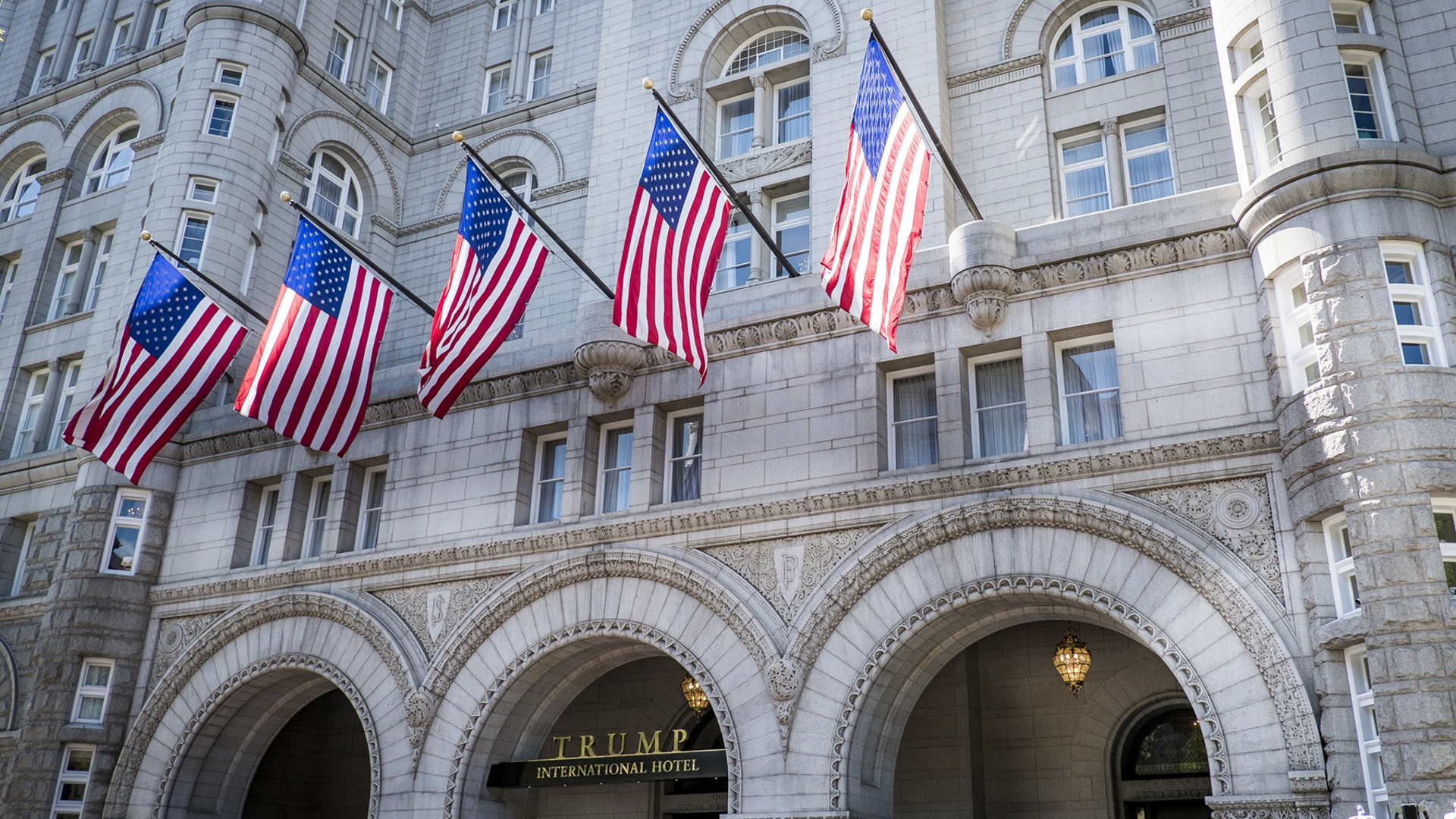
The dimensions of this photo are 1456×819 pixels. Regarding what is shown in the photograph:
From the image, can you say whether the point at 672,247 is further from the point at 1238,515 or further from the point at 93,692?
the point at 93,692

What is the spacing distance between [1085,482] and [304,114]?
21.6 meters

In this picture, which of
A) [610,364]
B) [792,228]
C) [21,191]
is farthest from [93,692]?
[21,191]

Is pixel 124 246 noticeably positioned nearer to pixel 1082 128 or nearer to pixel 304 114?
pixel 304 114

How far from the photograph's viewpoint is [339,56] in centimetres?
3162

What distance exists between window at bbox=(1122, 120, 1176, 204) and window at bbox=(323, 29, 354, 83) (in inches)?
769

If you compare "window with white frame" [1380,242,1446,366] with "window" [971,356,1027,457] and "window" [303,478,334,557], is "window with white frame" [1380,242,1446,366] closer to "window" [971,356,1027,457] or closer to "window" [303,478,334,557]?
"window" [971,356,1027,457]

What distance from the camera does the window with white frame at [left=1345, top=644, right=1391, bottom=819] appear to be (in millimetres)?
12867

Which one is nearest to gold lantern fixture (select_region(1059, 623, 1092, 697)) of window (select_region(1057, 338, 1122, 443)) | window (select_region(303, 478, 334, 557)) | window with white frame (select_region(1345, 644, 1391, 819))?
window (select_region(1057, 338, 1122, 443))

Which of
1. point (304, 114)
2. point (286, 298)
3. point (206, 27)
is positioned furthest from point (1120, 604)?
point (206, 27)

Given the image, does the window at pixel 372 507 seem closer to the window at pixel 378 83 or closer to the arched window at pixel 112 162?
the window at pixel 378 83

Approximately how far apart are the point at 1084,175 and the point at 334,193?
1801cm

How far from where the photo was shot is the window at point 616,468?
20.5 metres

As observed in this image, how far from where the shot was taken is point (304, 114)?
29.4 m

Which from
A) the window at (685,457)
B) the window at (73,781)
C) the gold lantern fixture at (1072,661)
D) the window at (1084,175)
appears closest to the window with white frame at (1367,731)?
the gold lantern fixture at (1072,661)
